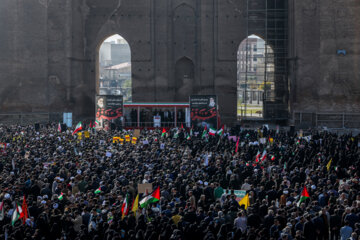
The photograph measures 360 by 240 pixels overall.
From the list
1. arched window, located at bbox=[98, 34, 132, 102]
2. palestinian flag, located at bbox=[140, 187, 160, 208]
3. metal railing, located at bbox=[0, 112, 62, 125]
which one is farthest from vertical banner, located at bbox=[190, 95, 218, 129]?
arched window, located at bbox=[98, 34, 132, 102]

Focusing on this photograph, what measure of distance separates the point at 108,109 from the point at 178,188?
52.9ft

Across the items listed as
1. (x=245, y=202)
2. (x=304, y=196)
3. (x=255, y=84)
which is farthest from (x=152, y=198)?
(x=255, y=84)

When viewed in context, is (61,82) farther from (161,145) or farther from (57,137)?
(161,145)

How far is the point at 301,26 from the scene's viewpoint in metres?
38.3

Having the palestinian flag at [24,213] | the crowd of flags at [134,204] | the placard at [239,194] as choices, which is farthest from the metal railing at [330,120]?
the palestinian flag at [24,213]

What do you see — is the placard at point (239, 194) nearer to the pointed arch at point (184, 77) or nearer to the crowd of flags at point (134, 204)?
the crowd of flags at point (134, 204)

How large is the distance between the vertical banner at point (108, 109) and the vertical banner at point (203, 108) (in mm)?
4122

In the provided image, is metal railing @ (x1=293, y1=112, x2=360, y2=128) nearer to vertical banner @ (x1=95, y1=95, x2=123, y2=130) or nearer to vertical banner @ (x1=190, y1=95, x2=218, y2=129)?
vertical banner @ (x1=190, y1=95, x2=218, y2=129)

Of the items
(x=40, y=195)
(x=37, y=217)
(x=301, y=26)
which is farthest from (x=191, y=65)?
(x=37, y=217)

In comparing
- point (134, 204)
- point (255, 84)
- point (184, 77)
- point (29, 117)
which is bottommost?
point (134, 204)

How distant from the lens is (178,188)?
15.7m

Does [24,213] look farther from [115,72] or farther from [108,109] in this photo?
[115,72]

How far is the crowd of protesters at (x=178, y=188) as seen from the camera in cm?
1133

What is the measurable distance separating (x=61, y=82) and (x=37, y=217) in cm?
2859
